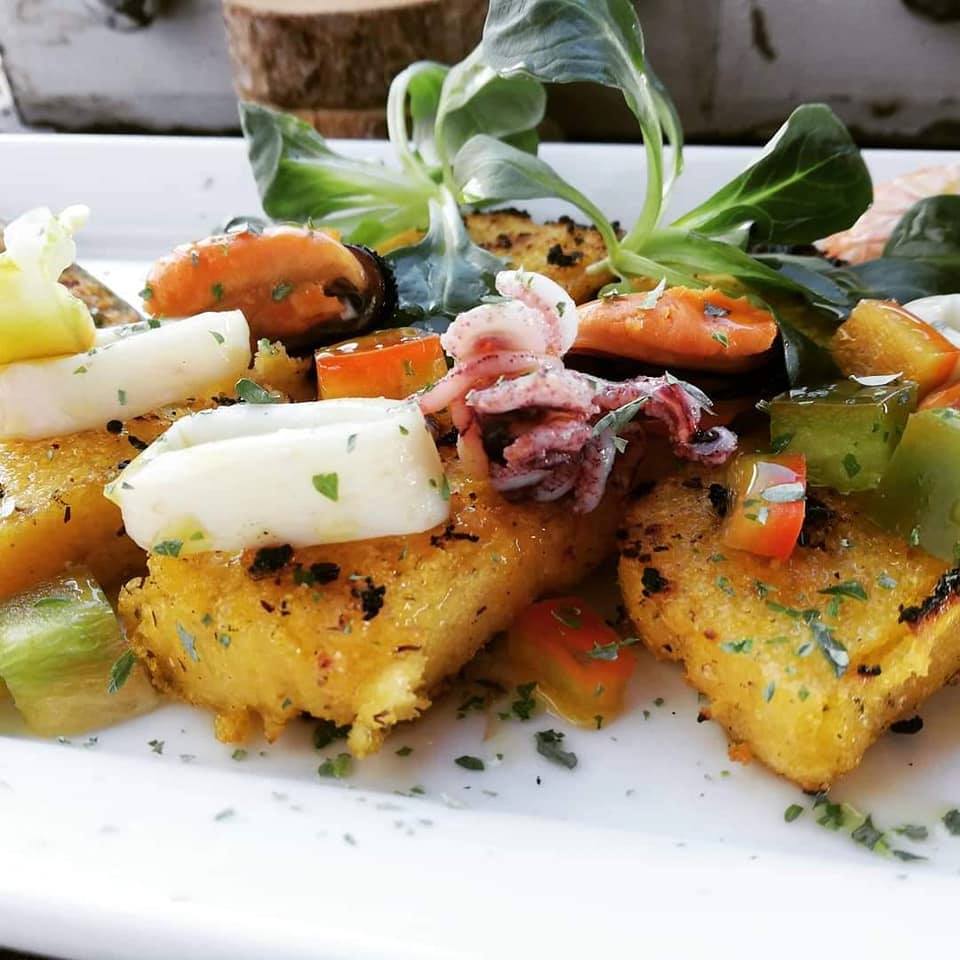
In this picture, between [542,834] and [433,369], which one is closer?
[542,834]

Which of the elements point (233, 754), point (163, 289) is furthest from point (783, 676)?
point (163, 289)

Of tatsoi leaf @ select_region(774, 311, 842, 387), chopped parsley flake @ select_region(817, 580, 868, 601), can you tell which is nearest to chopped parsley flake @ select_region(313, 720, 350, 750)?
chopped parsley flake @ select_region(817, 580, 868, 601)

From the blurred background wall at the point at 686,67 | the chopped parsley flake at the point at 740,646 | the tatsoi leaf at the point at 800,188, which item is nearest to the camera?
the chopped parsley flake at the point at 740,646

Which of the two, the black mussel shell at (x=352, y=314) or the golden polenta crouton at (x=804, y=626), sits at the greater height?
the black mussel shell at (x=352, y=314)

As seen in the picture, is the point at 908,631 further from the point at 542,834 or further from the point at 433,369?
the point at 433,369

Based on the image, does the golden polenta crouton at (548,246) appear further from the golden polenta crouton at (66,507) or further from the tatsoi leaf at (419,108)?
the golden polenta crouton at (66,507)

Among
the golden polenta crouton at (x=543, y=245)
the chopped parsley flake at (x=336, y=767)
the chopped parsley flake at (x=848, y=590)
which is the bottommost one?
the chopped parsley flake at (x=336, y=767)

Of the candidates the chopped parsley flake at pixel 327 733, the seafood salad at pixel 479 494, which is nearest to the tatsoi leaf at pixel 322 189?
the seafood salad at pixel 479 494
